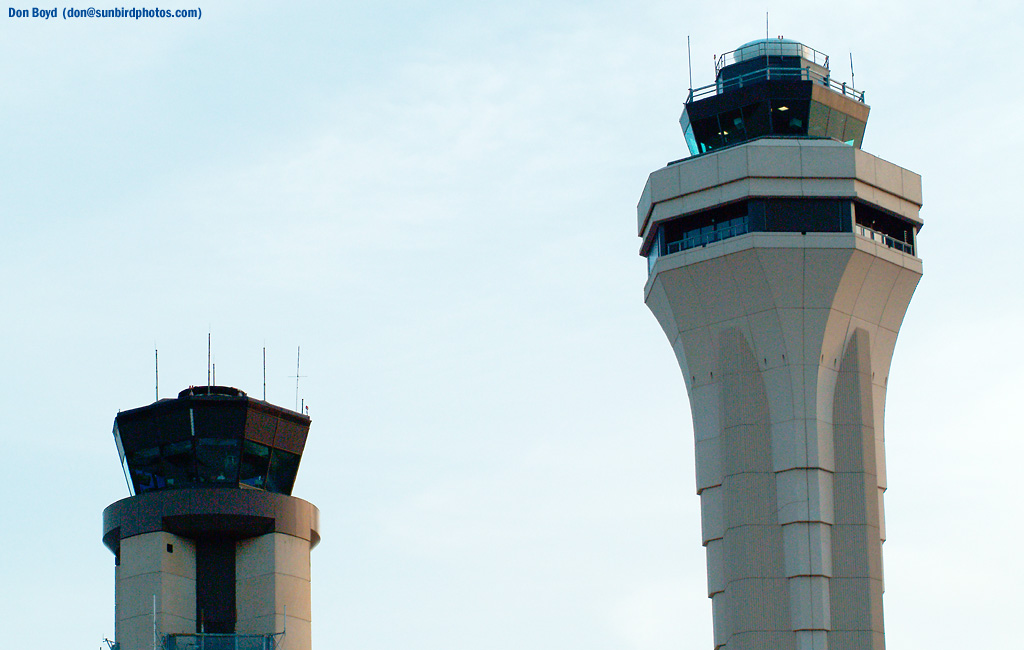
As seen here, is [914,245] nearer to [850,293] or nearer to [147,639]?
[850,293]

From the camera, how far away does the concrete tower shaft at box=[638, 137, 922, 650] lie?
293ft

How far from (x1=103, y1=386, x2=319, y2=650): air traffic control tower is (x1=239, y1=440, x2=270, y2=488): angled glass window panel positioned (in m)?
0.05

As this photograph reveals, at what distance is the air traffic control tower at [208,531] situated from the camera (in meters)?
90.2

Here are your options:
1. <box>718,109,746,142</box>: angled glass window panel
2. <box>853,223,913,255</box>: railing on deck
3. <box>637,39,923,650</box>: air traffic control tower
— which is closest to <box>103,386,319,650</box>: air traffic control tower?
<box>637,39,923,650</box>: air traffic control tower

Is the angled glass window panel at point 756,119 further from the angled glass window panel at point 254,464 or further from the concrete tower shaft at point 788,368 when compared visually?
the angled glass window panel at point 254,464

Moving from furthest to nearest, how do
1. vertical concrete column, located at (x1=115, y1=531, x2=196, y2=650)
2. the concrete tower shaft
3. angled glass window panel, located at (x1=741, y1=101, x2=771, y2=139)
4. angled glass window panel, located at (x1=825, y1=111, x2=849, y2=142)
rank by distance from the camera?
angled glass window panel, located at (x1=825, y1=111, x2=849, y2=142)
angled glass window panel, located at (x1=741, y1=101, x2=771, y2=139)
the concrete tower shaft
vertical concrete column, located at (x1=115, y1=531, x2=196, y2=650)

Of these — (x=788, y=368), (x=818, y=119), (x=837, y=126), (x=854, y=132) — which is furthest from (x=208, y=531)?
(x=854, y=132)

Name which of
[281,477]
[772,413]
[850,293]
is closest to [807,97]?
[850,293]

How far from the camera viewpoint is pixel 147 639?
88.5 metres

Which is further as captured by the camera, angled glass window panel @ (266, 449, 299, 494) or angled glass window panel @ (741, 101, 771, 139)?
angled glass window panel @ (741, 101, 771, 139)

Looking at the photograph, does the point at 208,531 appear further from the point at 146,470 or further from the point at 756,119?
the point at 756,119

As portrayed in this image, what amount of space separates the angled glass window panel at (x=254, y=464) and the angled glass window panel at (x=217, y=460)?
1.62 feet

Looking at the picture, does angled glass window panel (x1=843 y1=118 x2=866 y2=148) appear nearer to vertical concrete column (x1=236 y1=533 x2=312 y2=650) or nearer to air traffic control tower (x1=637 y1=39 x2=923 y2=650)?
air traffic control tower (x1=637 y1=39 x2=923 y2=650)

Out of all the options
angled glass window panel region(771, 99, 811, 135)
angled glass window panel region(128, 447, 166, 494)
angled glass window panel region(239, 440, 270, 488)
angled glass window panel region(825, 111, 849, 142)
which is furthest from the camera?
angled glass window panel region(825, 111, 849, 142)
